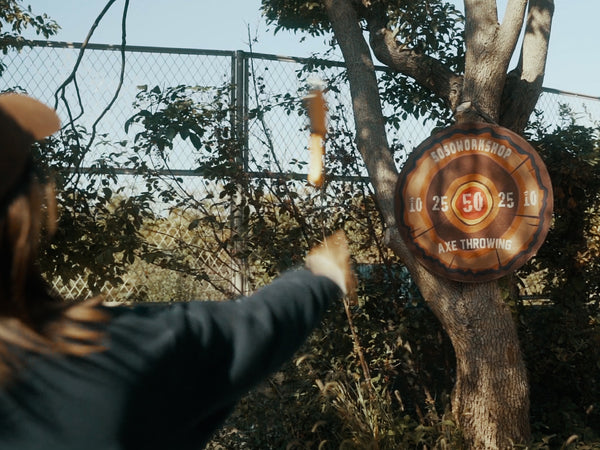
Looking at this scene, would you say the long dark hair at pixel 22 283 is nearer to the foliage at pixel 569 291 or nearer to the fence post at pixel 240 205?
the fence post at pixel 240 205

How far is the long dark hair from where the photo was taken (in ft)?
3.46

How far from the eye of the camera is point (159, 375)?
1103 mm

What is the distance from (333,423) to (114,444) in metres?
3.23

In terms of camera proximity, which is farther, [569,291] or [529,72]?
[569,291]

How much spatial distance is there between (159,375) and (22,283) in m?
0.23

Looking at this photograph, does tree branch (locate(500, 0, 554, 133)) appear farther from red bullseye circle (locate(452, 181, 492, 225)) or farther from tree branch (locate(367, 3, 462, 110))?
red bullseye circle (locate(452, 181, 492, 225))

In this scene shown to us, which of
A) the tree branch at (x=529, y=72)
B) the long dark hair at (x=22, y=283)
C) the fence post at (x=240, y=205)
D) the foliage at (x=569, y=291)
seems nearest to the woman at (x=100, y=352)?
the long dark hair at (x=22, y=283)

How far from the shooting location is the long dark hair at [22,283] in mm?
1056

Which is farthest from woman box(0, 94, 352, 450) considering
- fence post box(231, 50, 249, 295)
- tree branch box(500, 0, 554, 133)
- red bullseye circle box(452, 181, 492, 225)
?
tree branch box(500, 0, 554, 133)

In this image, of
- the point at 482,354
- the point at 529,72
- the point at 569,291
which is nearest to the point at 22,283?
the point at 482,354

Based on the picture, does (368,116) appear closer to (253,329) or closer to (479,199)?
(479,199)

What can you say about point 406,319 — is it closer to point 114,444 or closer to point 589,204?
point 589,204

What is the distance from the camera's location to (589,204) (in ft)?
16.5

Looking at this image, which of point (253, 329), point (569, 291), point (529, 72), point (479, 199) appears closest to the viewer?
point (253, 329)
